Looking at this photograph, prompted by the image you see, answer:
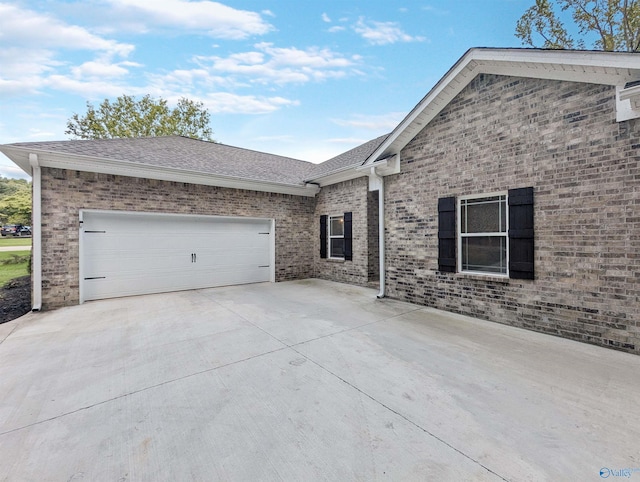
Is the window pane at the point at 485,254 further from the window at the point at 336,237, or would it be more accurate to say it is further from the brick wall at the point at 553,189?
the window at the point at 336,237

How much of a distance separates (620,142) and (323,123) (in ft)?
38.1

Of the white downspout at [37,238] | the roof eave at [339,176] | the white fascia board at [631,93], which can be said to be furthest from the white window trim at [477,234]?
the white downspout at [37,238]

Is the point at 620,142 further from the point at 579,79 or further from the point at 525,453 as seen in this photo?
the point at 525,453

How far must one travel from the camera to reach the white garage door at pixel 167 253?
22.6 feet

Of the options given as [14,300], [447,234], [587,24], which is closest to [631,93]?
[447,234]

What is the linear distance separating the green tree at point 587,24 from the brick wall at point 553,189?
10.7m

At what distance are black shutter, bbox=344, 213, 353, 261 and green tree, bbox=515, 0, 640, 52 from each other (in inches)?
489

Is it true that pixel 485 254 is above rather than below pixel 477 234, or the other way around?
below

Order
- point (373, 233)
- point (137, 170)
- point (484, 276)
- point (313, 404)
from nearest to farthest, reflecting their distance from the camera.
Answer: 1. point (313, 404)
2. point (484, 276)
3. point (137, 170)
4. point (373, 233)

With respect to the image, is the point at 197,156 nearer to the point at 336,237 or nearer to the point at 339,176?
the point at 339,176

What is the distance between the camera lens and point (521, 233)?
469 centimetres

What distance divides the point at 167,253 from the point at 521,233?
853 cm

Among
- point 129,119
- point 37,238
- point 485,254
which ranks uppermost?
point 129,119

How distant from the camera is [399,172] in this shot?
21.8 ft
